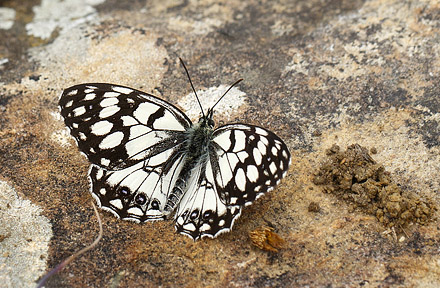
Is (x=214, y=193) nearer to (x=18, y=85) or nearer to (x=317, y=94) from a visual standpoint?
(x=317, y=94)

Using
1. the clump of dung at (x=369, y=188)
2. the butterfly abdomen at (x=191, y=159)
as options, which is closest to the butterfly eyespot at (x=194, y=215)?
the butterfly abdomen at (x=191, y=159)

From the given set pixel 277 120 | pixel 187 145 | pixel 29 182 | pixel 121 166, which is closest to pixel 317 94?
pixel 277 120

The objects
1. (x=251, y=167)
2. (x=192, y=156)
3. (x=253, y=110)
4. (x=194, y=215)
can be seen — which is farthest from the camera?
(x=253, y=110)

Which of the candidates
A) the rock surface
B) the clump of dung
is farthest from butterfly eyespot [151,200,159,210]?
the clump of dung

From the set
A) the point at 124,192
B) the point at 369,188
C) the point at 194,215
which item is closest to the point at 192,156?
the point at 194,215

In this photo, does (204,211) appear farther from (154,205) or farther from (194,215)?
(154,205)
